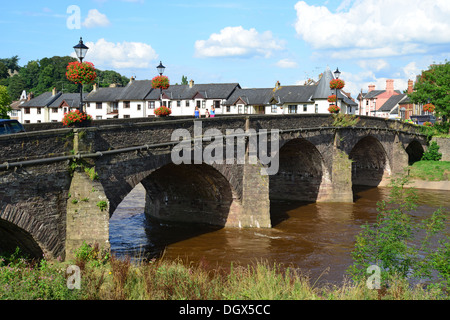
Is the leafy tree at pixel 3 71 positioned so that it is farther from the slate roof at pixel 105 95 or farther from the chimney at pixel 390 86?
the chimney at pixel 390 86

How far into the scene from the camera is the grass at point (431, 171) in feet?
146

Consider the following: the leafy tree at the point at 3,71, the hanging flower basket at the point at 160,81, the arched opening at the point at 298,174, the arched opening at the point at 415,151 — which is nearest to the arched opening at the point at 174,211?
the hanging flower basket at the point at 160,81

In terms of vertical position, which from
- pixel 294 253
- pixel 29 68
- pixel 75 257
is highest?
pixel 29 68

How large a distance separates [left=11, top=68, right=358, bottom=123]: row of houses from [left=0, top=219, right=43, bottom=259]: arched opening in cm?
5249

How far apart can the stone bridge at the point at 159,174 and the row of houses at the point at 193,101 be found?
24784 millimetres

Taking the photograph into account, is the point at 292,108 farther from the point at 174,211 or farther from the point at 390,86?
the point at 390,86

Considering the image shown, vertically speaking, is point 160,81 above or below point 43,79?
below

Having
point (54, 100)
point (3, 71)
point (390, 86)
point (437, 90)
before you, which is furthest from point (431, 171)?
point (3, 71)

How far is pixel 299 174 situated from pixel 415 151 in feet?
73.9

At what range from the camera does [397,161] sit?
44.9m

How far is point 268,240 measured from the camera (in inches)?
939

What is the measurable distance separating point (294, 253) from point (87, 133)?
1121 cm
